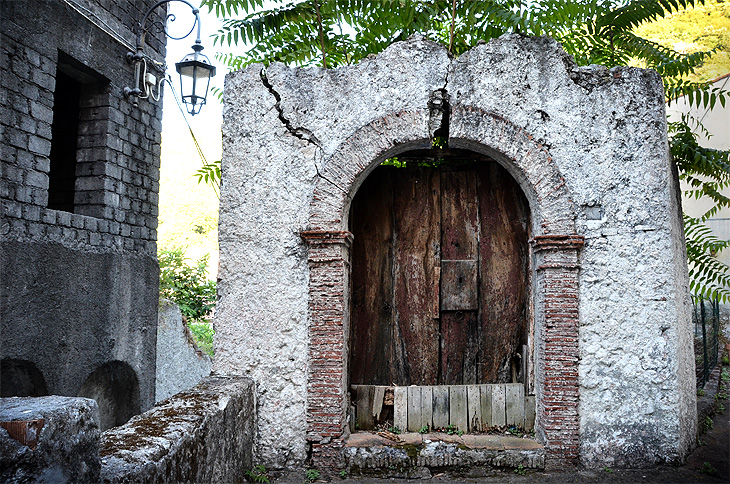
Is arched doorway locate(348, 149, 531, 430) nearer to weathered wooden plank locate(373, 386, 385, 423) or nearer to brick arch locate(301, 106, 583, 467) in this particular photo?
weathered wooden plank locate(373, 386, 385, 423)

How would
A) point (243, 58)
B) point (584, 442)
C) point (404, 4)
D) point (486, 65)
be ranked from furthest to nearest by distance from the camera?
point (243, 58) → point (404, 4) → point (486, 65) → point (584, 442)

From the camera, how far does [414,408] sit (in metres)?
4.98

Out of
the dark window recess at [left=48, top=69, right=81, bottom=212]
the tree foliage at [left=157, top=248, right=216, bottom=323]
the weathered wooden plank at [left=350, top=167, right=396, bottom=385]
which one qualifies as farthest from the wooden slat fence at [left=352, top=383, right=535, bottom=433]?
the tree foliage at [left=157, top=248, right=216, bottom=323]

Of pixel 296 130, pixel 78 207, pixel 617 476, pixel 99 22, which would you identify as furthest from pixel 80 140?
pixel 617 476

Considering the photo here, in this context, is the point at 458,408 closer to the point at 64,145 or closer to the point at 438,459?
the point at 438,459

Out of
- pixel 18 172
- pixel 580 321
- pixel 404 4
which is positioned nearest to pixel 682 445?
pixel 580 321

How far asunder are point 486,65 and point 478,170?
106cm

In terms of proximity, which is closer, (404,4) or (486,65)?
(486,65)

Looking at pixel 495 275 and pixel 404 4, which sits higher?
pixel 404 4

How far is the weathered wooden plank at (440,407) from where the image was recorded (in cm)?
497

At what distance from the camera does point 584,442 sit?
4.43 metres

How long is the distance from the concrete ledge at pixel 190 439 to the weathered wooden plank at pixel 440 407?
5.09 ft

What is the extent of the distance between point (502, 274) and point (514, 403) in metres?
1.14

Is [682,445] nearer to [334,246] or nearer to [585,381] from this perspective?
[585,381]
